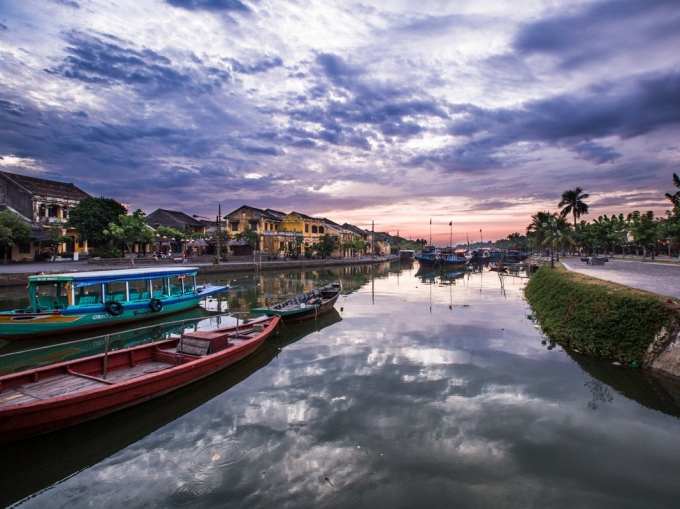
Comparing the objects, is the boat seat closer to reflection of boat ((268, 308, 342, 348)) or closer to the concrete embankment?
reflection of boat ((268, 308, 342, 348))

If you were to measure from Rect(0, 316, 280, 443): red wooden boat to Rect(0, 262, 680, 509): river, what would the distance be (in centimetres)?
36

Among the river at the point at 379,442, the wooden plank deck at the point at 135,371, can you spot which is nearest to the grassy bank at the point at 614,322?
the river at the point at 379,442

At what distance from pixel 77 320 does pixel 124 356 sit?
7.27 m

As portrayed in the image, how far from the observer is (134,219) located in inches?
1567

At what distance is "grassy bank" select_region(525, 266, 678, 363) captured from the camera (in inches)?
396

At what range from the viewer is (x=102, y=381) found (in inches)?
310

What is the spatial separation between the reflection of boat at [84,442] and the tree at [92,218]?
39.2 meters

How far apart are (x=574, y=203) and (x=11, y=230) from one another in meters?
75.5

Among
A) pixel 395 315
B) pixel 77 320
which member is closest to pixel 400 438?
pixel 395 315

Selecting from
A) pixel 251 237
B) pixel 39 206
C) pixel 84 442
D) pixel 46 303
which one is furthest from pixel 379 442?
pixel 251 237

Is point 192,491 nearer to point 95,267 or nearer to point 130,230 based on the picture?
point 95,267

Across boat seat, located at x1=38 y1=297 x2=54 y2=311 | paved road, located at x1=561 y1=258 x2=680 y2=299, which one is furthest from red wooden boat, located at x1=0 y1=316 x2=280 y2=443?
paved road, located at x1=561 y1=258 x2=680 y2=299

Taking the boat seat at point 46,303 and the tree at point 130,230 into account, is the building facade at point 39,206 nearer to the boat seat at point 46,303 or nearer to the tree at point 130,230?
the tree at point 130,230

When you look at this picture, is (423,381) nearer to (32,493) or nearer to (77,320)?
(32,493)
